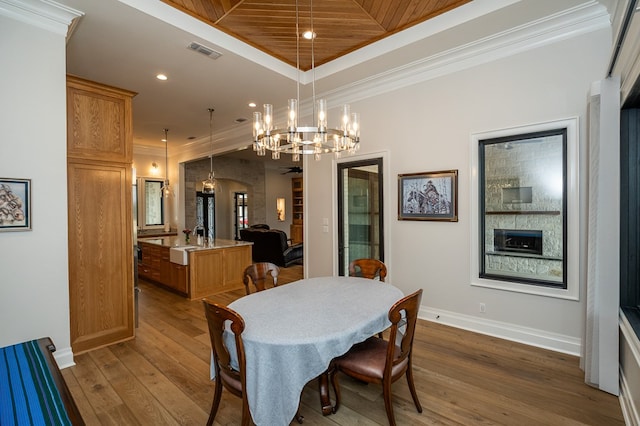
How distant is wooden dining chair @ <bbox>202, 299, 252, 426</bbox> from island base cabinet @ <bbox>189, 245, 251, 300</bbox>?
3243 millimetres

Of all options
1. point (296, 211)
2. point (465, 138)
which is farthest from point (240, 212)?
point (465, 138)

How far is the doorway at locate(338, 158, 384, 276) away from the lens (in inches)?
170

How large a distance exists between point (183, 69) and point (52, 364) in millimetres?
3393

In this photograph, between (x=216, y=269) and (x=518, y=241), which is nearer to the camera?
(x=518, y=241)

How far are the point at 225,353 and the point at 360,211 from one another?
3143 mm

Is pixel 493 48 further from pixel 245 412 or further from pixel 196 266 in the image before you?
pixel 196 266

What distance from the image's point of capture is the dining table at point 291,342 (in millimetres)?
1700

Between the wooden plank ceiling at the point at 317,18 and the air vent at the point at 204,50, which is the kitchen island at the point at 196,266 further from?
the wooden plank ceiling at the point at 317,18

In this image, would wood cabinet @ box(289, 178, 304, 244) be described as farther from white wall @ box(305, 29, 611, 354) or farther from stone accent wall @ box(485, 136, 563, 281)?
stone accent wall @ box(485, 136, 563, 281)

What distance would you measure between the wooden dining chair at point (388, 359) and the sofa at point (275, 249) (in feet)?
17.7

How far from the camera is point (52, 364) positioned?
158 cm

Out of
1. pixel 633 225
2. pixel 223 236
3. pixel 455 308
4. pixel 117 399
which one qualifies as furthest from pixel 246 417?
pixel 223 236

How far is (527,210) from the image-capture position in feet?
10.7

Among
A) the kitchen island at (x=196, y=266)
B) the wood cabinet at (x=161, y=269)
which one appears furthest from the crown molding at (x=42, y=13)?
the wood cabinet at (x=161, y=269)
